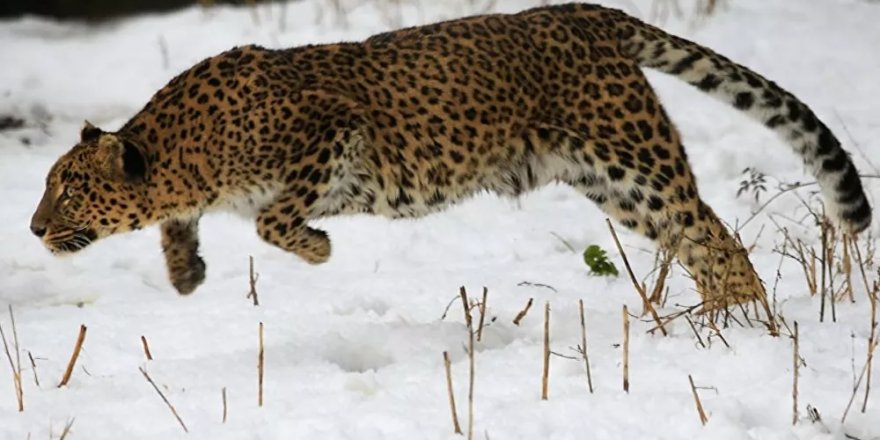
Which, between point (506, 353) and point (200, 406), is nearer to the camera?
point (200, 406)

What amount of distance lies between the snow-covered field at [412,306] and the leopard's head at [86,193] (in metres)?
0.40

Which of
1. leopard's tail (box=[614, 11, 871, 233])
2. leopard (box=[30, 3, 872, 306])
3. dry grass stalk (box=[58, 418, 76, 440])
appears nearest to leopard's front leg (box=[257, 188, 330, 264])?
leopard (box=[30, 3, 872, 306])

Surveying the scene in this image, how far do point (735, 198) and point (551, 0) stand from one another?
4.52 metres

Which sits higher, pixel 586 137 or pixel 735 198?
pixel 586 137

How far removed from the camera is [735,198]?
8.59 metres

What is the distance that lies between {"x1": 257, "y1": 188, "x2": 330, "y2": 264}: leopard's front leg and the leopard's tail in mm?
1659

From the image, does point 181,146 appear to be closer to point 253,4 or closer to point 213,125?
point 213,125

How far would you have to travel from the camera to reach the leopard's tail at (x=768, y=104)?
6.62 m

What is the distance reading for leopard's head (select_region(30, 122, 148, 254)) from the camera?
6.41 metres

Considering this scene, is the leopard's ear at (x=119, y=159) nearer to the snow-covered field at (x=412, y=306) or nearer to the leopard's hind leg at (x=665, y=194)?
the snow-covered field at (x=412, y=306)

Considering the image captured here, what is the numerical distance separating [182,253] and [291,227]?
2.30 ft

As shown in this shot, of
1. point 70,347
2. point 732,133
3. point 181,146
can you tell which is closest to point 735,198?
point 732,133

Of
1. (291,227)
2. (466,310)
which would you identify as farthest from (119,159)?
(466,310)

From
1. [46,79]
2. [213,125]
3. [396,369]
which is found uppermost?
[213,125]
